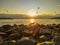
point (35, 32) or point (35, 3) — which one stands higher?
point (35, 3)

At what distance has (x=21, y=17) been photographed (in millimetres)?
2189

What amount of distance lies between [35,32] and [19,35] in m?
0.14

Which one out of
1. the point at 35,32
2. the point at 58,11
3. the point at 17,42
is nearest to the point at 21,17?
the point at 58,11

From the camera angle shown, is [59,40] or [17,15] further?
[17,15]

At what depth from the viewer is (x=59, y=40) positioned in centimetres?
114

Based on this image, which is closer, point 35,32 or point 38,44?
point 38,44

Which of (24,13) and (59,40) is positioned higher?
(24,13)

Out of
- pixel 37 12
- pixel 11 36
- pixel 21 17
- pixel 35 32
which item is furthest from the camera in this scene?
pixel 21 17

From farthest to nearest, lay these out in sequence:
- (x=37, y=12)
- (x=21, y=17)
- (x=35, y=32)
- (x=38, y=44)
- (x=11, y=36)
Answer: (x=21, y=17)
(x=37, y=12)
(x=35, y=32)
(x=11, y=36)
(x=38, y=44)

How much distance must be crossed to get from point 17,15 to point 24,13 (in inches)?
3.8

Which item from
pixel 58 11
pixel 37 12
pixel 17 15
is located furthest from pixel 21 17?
pixel 58 11

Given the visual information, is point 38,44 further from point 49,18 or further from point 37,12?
point 49,18

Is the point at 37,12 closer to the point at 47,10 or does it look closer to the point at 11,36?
the point at 47,10

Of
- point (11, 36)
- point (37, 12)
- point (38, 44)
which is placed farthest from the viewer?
point (37, 12)
